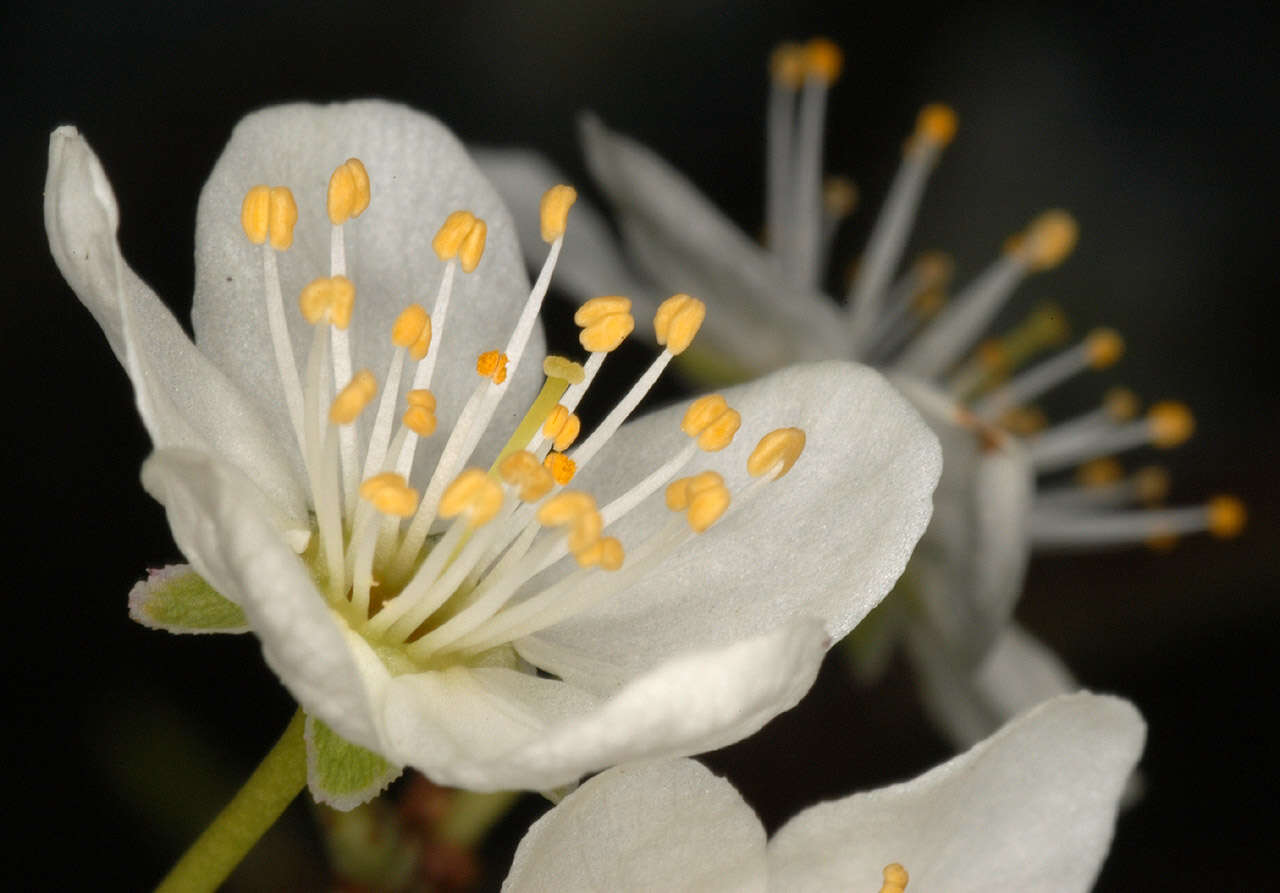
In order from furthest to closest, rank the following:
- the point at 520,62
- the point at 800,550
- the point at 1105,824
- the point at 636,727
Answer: the point at 520,62 < the point at 800,550 < the point at 1105,824 < the point at 636,727

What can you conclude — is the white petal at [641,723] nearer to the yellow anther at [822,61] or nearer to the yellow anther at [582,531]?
the yellow anther at [582,531]

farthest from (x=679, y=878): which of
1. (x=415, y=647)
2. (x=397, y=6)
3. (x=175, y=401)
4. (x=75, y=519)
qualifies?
(x=397, y=6)

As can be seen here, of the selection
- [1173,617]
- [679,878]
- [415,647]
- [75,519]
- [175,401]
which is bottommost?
[1173,617]

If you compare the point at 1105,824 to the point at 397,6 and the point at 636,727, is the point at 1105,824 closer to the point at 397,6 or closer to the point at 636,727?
the point at 636,727

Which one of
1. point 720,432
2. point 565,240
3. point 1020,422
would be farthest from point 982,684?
point 720,432

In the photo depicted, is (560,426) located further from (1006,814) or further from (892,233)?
(892,233)

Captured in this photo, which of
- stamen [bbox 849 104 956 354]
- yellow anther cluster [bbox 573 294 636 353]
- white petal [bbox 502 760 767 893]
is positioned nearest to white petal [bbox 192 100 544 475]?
yellow anther cluster [bbox 573 294 636 353]
